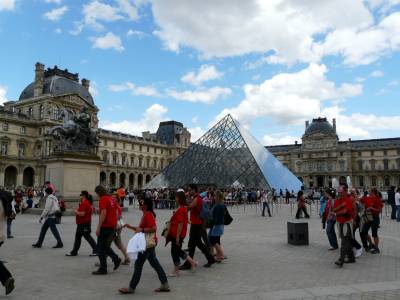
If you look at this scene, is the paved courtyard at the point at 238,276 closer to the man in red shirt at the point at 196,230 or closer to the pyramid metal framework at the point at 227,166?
the man in red shirt at the point at 196,230

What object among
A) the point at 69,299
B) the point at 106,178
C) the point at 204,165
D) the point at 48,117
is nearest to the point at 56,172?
the point at 69,299

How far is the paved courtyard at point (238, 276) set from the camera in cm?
489

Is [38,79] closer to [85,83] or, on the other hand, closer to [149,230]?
[85,83]

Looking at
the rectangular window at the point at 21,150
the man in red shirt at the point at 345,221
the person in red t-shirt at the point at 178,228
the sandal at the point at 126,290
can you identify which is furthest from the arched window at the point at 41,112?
the sandal at the point at 126,290

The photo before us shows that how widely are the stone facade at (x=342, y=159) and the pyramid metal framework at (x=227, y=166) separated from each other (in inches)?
2175

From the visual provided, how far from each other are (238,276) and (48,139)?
5512cm

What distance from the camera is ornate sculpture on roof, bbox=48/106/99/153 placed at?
17.3 m

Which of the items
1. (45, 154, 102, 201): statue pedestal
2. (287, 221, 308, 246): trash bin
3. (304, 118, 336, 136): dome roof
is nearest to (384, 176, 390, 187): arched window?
(304, 118, 336, 136): dome roof

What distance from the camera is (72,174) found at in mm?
16719

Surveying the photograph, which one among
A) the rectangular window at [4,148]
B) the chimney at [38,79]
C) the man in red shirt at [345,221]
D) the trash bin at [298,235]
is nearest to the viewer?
the man in red shirt at [345,221]

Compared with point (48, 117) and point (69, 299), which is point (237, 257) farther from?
point (48, 117)

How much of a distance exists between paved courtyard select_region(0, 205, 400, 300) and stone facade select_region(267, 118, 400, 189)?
80012 millimetres

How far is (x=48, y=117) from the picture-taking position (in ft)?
187

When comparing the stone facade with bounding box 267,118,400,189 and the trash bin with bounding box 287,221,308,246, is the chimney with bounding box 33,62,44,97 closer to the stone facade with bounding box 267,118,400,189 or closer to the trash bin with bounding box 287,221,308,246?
the stone facade with bounding box 267,118,400,189
